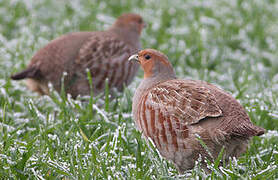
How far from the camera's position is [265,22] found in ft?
23.1

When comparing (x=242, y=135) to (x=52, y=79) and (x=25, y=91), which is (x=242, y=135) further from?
(x=25, y=91)

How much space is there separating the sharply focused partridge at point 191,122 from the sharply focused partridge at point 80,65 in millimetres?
1470

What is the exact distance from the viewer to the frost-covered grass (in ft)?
9.68

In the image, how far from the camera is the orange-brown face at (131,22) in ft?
17.4

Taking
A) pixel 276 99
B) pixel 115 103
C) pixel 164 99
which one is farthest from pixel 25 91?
pixel 276 99

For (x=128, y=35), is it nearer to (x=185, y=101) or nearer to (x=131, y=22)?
(x=131, y=22)

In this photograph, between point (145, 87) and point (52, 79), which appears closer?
point (145, 87)

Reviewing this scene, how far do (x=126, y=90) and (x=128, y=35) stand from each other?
1.12 metres

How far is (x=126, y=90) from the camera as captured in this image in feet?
14.0

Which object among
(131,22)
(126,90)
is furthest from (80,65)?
(131,22)

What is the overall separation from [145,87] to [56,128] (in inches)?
30.2

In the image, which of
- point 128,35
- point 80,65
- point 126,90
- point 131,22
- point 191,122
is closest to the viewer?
point 191,122

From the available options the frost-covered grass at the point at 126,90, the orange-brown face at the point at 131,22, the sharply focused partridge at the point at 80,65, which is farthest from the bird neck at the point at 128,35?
the frost-covered grass at the point at 126,90

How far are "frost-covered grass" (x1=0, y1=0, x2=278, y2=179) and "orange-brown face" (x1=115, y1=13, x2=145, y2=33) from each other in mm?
617
